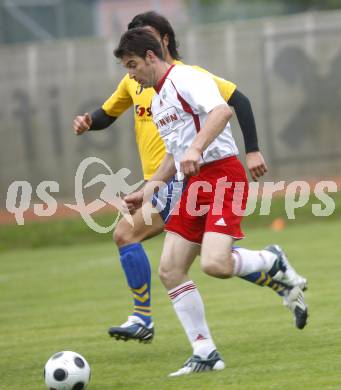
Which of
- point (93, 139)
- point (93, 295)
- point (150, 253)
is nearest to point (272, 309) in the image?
point (93, 295)

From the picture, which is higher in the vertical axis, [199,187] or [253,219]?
[199,187]

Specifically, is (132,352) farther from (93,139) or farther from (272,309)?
(93,139)

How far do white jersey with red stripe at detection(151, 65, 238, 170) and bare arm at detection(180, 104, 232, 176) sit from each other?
62 mm

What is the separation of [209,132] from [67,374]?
1.60 metres

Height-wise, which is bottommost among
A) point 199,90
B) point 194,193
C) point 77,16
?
point 77,16

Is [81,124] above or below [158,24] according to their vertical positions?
below

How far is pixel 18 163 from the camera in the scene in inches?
833

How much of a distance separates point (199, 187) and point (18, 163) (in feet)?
49.0

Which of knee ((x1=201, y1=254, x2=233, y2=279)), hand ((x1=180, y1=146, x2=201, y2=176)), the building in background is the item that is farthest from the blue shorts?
the building in background

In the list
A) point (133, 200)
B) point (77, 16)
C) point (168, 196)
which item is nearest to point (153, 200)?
point (168, 196)

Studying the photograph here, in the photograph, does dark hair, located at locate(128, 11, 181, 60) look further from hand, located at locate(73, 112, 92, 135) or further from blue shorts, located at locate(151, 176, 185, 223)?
blue shorts, located at locate(151, 176, 185, 223)

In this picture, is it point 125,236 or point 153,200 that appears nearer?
point 153,200

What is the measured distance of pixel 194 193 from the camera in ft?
21.7

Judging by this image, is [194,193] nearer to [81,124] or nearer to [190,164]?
[190,164]
